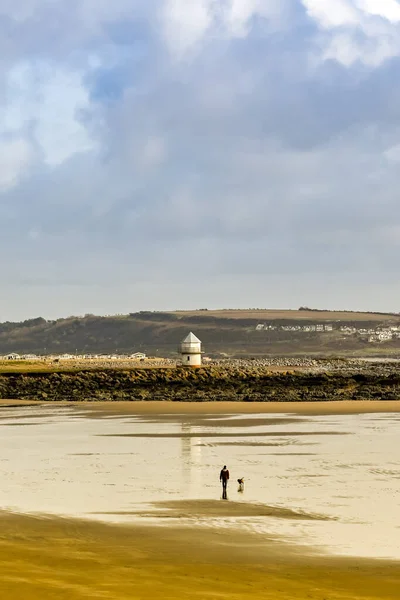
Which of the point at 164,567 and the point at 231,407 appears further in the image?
the point at 231,407

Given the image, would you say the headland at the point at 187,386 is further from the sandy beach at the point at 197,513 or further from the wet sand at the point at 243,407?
the sandy beach at the point at 197,513

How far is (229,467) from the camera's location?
2609cm

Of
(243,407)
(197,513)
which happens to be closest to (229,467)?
(197,513)

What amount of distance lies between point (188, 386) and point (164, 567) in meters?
52.7

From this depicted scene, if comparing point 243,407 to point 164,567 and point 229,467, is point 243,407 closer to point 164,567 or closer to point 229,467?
point 229,467

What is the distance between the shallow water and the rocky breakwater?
53.3 feet

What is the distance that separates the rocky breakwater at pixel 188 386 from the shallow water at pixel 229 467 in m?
16.2

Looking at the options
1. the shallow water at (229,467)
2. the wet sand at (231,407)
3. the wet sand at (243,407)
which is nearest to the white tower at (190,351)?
the wet sand at (231,407)

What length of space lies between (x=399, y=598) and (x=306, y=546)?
387 centimetres

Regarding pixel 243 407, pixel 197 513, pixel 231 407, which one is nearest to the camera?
pixel 197 513

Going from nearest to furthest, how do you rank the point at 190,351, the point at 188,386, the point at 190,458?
the point at 190,458
the point at 188,386
the point at 190,351

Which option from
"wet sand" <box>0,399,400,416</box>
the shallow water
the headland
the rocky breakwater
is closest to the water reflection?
the shallow water

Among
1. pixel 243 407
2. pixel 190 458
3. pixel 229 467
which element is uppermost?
pixel 243 407

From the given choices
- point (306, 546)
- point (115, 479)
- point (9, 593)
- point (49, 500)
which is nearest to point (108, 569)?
point (9, 593)
